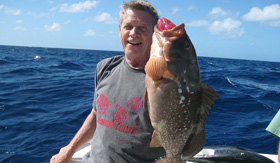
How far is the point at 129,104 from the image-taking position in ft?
8.29

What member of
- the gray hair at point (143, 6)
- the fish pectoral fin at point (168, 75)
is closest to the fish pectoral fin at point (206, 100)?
the fish pectoral fin at point (168, 75)

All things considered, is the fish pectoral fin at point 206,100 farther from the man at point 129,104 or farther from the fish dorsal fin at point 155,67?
the man at point 129,104

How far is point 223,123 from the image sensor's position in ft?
25.2

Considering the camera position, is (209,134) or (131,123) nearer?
(131,123)

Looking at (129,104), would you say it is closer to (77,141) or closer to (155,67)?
(155,67)

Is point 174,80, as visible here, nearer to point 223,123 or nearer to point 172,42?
point 172,42

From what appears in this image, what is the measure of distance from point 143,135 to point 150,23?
4.08 ft

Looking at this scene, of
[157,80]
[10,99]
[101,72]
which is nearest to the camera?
[157,80]

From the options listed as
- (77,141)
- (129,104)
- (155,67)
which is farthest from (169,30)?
(77,141)

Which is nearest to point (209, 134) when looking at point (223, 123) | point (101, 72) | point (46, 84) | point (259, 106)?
point (223, 123)

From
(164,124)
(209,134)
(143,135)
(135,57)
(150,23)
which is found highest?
(150,23)

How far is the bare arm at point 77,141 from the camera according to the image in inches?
123

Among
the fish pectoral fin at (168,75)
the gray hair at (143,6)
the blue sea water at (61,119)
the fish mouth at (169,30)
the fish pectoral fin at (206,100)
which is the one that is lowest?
the blue sea water at (61,119)

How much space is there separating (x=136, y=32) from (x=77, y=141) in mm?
1769
